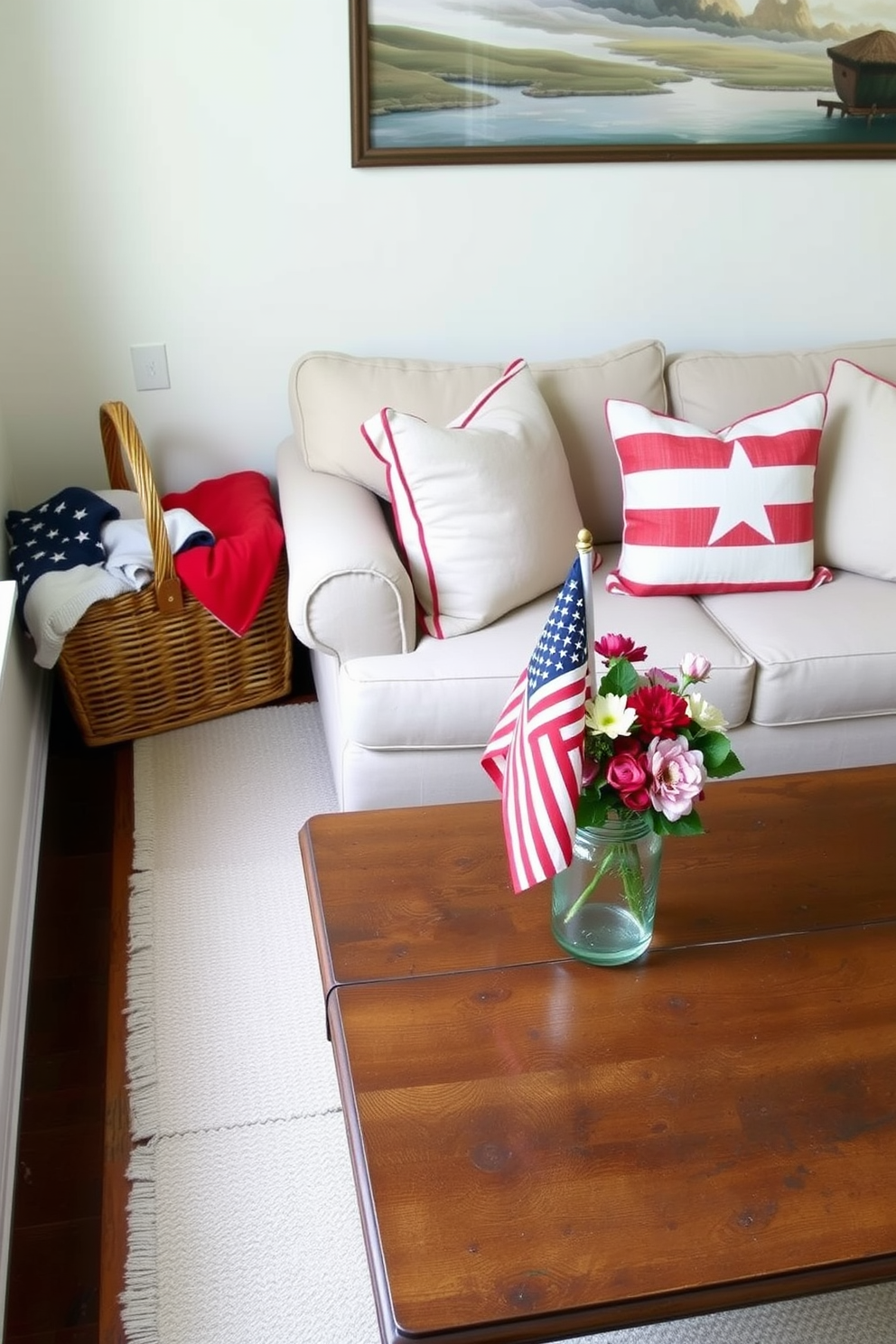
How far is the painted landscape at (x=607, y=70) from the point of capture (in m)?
2.43

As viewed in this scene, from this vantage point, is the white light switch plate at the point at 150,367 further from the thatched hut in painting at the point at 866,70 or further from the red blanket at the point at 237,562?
the thatched hut in painting at the point at 866,70

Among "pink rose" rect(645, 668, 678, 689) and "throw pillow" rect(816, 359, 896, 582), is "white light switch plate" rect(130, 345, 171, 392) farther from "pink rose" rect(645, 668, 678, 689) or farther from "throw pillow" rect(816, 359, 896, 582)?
"pink rose" rect(645, 668, 678, 689)

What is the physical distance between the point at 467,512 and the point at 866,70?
157 centimetres

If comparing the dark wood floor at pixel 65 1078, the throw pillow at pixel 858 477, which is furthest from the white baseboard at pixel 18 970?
the throw pillow at pixel 858 477

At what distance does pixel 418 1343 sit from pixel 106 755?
1730 millimetres

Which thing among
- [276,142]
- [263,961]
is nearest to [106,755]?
[263,961]

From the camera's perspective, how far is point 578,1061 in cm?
125

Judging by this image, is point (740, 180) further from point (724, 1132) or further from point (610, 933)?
point (724, 1132)

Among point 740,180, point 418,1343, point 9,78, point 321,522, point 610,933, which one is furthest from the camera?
point 740,180

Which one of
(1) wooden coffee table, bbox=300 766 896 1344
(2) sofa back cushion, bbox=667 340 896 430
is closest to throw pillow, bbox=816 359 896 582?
(2) sofa back cushion, bbox=667 340 896 430

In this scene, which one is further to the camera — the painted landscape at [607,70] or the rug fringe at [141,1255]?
the painted landscape at [607,70]

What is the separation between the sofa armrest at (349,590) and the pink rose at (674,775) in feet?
Answer: 2.94

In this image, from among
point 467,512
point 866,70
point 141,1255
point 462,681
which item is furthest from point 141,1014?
point 866,70

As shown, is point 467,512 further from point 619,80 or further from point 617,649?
point 619,80
